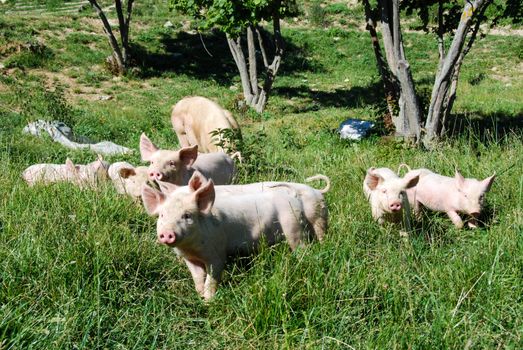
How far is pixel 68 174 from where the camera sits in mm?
5758

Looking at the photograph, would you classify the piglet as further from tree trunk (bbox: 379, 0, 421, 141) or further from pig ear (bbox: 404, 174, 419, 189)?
tree trunk (bbox: 379, 0, 421, 141)

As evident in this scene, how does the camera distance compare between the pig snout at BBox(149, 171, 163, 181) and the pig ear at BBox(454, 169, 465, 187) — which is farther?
the pig ear at BBox(454, 169, 465, 187)

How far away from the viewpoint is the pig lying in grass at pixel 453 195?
479cm

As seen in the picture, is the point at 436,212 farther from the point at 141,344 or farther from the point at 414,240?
the point at 141,344

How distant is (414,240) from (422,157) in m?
2.93

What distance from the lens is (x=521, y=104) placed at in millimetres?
13781

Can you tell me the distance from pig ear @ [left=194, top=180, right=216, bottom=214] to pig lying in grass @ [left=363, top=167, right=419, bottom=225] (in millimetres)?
1537

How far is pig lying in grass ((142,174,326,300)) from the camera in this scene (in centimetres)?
328

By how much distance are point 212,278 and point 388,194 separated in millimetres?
1606

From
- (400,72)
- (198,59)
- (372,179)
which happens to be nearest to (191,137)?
(400,72)

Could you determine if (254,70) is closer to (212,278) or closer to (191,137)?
(191,137)

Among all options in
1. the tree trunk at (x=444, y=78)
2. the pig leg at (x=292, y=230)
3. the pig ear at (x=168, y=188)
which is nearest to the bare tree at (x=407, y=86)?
the tree trunk at (x=444, y=78)

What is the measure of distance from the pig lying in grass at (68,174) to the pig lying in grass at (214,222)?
1.83 meters

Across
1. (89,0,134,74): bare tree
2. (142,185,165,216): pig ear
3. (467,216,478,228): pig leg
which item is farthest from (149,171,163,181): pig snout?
(89,0,134,74): bare tree
